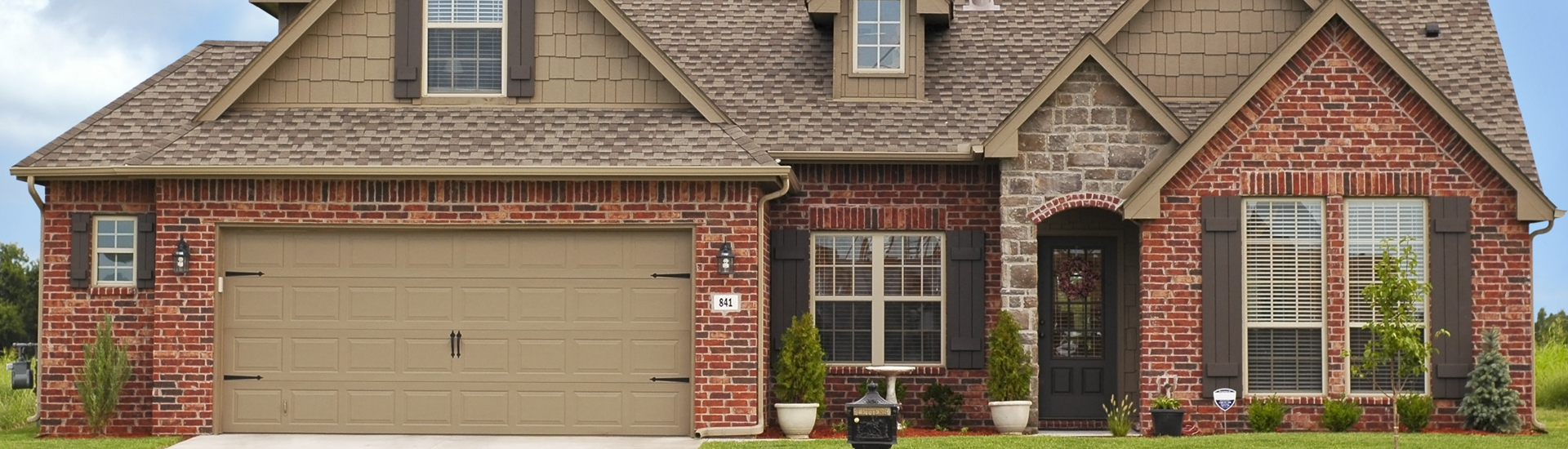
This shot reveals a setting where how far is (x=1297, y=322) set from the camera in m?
15.3

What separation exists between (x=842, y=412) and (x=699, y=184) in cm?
282

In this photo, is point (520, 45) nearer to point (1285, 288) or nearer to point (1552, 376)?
point (1285, 288)

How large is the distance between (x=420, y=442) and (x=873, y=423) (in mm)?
4939

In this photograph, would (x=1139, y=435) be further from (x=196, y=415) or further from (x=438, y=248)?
(x=196, y=415)

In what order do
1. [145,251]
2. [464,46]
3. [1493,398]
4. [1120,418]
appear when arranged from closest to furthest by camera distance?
[1493,398] → [1120,418] → [145,251] → [464,46]

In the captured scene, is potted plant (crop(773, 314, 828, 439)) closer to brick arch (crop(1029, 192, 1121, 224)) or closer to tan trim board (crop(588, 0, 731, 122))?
tan trim board (crop(588, 0, 731, 122))

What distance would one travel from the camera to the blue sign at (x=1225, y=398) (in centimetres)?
1509

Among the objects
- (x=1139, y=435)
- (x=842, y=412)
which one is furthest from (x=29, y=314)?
(x=1139, y=435)

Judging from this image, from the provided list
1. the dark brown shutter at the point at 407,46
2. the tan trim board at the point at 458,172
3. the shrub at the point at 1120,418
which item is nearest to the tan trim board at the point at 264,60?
the dark brown shutter at the point at 407,46

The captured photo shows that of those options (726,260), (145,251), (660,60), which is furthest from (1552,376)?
(145,251)

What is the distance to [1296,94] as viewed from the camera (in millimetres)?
15188

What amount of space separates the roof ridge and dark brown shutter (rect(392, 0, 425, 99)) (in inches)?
118

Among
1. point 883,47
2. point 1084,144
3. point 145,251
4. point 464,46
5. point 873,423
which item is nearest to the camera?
point 873,423

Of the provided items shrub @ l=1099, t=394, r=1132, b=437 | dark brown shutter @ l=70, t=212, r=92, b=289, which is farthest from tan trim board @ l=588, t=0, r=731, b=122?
dark brown shutter @ l=70, t=212, r=92, b=289
